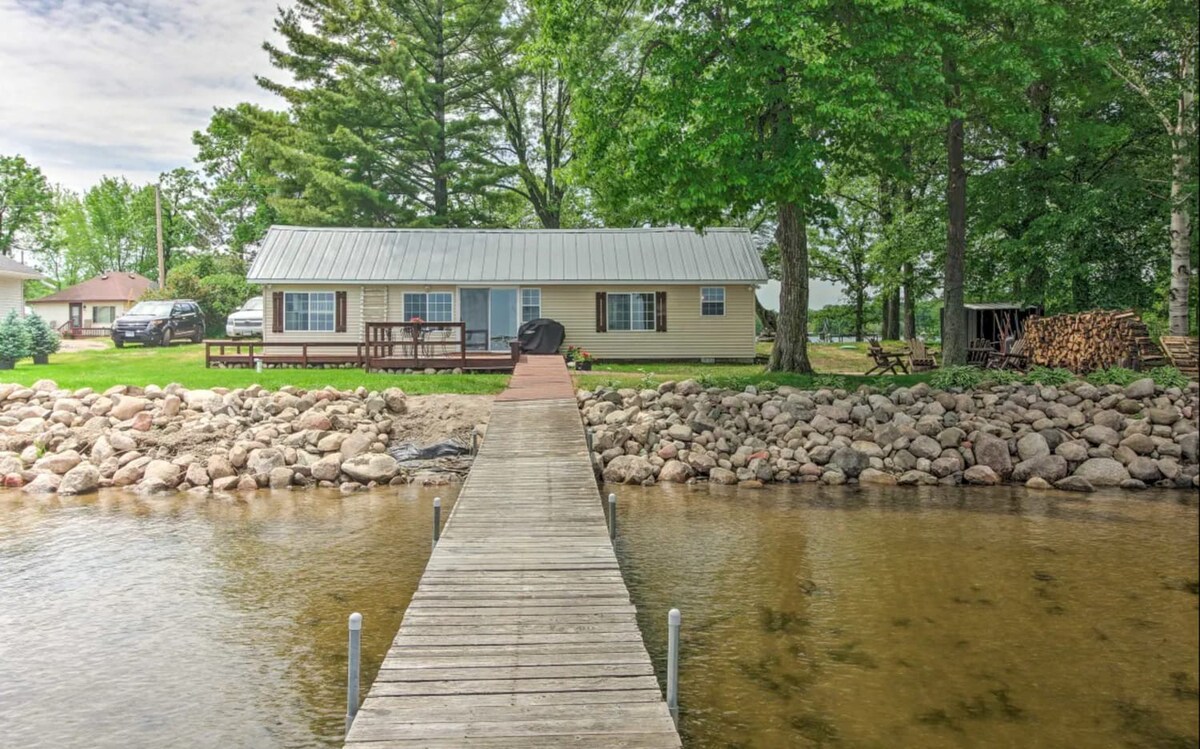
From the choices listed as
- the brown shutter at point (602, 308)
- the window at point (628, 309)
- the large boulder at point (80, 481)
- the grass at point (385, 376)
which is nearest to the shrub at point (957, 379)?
the grass at point (385, 376)

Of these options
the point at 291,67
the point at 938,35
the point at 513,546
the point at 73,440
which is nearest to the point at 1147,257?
the point at 938,35

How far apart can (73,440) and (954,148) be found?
18536 mm

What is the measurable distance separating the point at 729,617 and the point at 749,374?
11.4 metres

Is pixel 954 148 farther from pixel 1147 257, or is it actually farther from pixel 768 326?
pixel 768 326

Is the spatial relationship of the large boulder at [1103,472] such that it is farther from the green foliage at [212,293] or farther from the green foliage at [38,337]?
the green foliage at [212,293]

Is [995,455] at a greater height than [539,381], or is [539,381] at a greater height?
[539,381]

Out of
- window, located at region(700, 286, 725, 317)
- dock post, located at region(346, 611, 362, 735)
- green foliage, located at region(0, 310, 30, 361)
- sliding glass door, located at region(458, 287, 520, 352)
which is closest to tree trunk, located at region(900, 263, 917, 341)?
window, located at region(700, 286, 725, 317)

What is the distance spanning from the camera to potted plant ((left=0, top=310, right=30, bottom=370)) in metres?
20.0

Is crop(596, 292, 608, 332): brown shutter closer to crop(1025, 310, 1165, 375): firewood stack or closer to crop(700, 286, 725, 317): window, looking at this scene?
crop(700, 286, 725, 317): window

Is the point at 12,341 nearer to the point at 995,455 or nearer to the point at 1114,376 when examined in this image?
the point at 995,455

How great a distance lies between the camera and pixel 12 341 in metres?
20.2

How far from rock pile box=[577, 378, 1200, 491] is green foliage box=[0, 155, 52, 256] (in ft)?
156

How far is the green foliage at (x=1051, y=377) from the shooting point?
50.3ft

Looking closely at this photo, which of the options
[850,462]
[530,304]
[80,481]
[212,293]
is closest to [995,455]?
[850,462]
